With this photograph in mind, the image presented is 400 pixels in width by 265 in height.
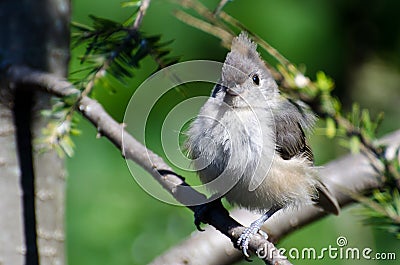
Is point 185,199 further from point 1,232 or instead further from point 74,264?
point 74,264

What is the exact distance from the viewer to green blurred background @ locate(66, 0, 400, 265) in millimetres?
2521

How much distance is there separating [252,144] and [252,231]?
216 mm

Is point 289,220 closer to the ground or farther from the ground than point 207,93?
closer to the ground

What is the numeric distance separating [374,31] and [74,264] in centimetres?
181

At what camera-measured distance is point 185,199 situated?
60.6 inches

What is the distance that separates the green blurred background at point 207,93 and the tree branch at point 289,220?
63 centimetres

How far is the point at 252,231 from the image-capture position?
1647 millimetres

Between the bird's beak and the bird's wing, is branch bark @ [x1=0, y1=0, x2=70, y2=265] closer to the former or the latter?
the bird's beak

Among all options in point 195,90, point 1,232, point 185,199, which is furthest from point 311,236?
point 1,232

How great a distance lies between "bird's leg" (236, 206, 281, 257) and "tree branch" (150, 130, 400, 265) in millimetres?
40

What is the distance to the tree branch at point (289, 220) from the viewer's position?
174 centimetres

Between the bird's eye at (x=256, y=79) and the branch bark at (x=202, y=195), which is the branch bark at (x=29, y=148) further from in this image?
the bird's eye at (x=256, y=79)

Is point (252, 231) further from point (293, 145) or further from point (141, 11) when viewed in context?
point (141, 11)

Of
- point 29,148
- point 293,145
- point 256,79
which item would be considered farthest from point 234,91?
point 29,148
